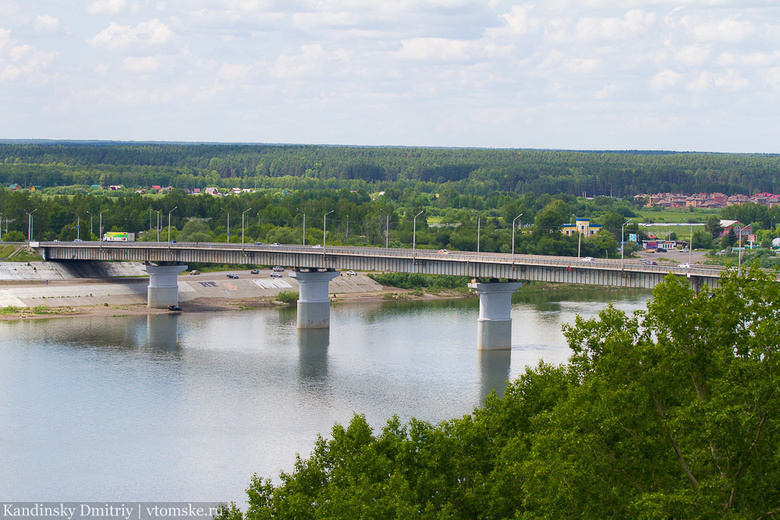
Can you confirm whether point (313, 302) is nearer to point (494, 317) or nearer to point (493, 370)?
point (494, 317)

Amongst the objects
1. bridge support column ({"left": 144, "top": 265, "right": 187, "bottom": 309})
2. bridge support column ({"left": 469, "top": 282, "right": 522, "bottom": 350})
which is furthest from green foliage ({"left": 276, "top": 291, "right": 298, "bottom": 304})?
bridge support column ({"left": 469, "top": 282, "right": 522, "bottom": 350})

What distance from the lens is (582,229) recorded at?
15600 cm

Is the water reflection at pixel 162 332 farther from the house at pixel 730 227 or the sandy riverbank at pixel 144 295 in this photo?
the house at pixel 730 227

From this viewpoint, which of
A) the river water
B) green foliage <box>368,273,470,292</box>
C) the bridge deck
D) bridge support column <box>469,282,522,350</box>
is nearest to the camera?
the river water

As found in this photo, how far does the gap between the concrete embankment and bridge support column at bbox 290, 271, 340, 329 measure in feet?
68.6

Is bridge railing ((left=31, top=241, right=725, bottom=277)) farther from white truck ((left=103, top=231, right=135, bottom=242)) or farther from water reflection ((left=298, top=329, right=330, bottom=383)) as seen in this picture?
white truck ((left=103, top=231, right=135, bottom=242))

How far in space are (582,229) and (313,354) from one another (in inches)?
3644

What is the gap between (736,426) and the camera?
64.3ft

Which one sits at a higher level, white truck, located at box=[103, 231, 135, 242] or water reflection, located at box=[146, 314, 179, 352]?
white truck, located at box=[103, 231, 135, 242]

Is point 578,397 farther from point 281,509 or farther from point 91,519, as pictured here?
point 91,519

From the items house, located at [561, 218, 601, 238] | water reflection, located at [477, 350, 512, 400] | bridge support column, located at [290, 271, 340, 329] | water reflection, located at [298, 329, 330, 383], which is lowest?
water reflection, located at [298, 329, 330, 383]

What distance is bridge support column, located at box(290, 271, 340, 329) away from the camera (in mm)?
85312

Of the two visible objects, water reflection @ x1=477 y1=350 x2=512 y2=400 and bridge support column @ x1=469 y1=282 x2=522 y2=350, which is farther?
bridge support column @ x1=469 y1=282 x2=522 y2=350

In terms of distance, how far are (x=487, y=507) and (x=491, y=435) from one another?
11.7ft
